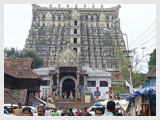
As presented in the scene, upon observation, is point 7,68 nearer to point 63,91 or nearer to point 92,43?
point 63,91

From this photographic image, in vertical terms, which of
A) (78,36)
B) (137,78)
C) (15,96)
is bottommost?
(15,96)

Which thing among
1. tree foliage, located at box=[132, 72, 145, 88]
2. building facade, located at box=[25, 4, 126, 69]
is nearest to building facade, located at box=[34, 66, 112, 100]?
tree foliage, located at box=[132, 72, 145, 88]

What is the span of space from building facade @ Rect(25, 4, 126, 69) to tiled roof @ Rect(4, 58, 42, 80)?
1321 inches

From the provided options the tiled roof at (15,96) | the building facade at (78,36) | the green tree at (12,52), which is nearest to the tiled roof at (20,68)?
the tiled roof at (15,96)

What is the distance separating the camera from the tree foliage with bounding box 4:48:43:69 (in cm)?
5828

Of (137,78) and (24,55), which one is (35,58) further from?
(137,78)

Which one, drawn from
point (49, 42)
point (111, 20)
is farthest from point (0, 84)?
point (111, 20)

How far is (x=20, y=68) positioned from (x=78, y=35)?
131 feet

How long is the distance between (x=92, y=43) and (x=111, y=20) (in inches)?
396

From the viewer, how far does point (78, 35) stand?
6256 cm

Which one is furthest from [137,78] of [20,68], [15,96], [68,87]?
[15,96]

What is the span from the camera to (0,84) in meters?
4.51

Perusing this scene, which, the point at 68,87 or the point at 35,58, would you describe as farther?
the point at 35,58

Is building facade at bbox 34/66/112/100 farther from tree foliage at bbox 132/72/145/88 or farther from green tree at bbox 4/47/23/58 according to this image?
green tree at bbox 4/47/23/58
